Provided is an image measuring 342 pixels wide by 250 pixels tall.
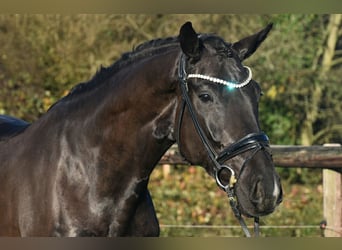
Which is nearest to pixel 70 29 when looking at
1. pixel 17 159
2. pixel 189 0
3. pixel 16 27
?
pixel 16 27

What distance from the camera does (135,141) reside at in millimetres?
3543

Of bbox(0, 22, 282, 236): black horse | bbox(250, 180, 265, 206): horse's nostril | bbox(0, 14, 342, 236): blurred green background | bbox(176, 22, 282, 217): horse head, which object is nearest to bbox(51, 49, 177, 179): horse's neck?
bbox(0, 22, 282, 236): black horse

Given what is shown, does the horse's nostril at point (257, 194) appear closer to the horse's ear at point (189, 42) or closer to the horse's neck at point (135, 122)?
the horse's neck at point (135, 122)

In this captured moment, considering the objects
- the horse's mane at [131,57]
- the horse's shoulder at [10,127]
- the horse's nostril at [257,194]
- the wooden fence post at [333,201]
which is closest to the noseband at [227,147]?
the horse's nostril at [257,194]

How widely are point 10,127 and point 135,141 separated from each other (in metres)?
1.09

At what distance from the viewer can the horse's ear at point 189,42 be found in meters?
3.32

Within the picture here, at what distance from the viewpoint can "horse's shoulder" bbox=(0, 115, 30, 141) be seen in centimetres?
413

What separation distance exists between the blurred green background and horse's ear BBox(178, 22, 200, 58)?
732 cm

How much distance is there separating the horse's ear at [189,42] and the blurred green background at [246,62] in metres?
7.32

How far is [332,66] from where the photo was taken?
37.3 ft

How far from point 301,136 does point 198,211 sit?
251cm

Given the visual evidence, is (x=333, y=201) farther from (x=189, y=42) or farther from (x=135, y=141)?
(x=189, y=42)

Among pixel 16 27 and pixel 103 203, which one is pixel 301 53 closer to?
pixel 16 27

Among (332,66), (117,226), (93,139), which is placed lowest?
(332,66)
